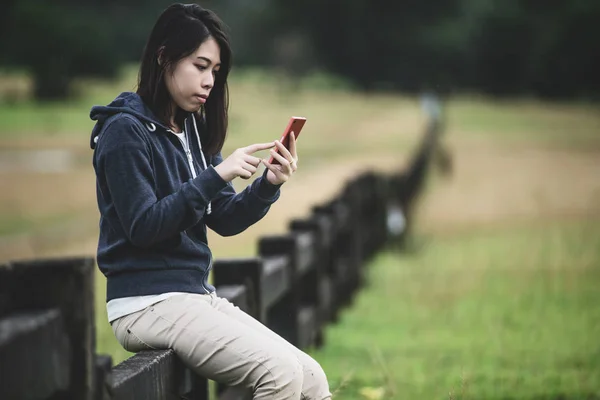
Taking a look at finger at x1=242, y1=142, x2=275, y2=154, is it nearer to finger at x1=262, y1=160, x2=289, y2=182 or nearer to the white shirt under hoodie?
finger at x1=262, y1=160, x2=289, y2=182

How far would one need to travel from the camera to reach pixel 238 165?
2.72m

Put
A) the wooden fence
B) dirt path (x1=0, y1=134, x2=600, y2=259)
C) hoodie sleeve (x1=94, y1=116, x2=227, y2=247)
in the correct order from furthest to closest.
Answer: dirt path (x1=0, y1=134, x2=600, y2=259) → hoodie sleeve (x1=94, y1=116, x2=227, y2=247) → the wooden fence

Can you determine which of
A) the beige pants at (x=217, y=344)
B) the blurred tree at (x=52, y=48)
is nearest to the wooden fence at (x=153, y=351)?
the beige pants at (x=217, y=344)

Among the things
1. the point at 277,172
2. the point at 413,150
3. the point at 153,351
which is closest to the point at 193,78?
→ the point at 277,172

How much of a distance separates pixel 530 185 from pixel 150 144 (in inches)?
696

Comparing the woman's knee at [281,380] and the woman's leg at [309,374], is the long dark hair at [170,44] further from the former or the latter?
the woman's knee at [281,380]

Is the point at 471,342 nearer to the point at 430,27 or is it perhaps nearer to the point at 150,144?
the point at 150,144

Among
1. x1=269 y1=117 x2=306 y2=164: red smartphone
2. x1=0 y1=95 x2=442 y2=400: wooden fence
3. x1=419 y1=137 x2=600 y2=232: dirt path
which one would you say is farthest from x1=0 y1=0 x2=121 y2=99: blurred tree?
x1=269 y1=117 x2=306 y2=164: red smartphone

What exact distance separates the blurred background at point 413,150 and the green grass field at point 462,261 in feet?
0.10

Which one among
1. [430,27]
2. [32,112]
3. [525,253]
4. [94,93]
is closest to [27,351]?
[525,253]

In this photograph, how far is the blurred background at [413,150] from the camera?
5742mm

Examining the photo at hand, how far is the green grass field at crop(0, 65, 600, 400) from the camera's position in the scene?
16.3 ft

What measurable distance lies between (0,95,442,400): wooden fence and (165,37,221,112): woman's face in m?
0.71

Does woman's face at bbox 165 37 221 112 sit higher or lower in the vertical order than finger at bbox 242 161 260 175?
higher
